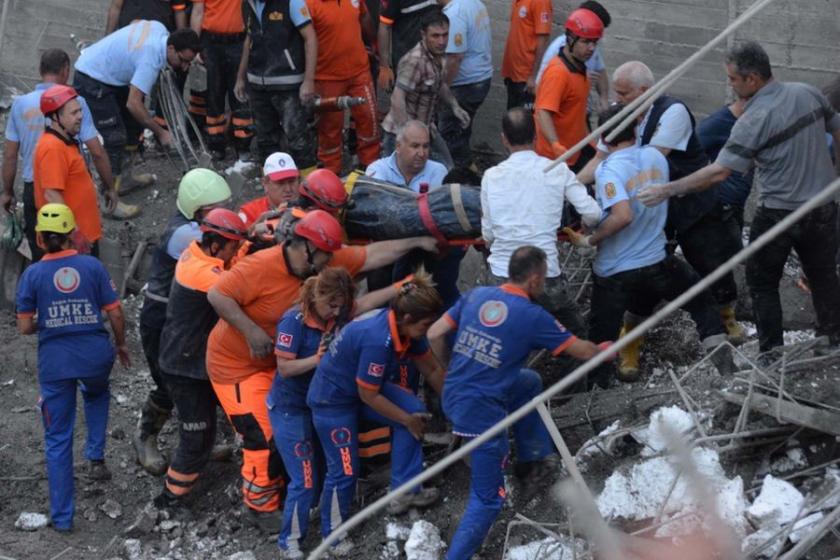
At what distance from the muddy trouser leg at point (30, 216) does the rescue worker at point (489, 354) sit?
4236 millimetres

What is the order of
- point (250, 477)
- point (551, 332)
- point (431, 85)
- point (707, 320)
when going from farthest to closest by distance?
point (431, 85), point (707, 320), point (250, 477), point (551, 332)

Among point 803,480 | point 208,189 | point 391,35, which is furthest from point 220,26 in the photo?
point 803,480

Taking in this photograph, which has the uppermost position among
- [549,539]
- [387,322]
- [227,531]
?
[387,322]

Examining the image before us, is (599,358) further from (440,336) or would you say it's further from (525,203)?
(525,203)

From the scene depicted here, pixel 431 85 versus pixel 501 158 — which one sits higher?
pixel 431 85

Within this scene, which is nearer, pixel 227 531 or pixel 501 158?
pixel 227 531

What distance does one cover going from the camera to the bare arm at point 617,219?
23.5 ft

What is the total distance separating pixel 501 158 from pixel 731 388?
16.0 ft

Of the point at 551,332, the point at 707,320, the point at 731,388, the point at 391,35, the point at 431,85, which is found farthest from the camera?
the point at 391,35

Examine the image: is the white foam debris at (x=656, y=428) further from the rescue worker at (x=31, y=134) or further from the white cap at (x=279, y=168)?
the rescue worker at (x=31, y=134)

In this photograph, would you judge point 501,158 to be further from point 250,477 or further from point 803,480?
point 803,480

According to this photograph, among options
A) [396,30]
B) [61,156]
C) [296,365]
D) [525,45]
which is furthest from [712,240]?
[61,156]

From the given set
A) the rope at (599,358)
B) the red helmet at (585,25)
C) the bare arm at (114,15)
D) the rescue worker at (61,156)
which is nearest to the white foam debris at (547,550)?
the rope at (599,358)

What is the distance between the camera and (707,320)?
771cm
